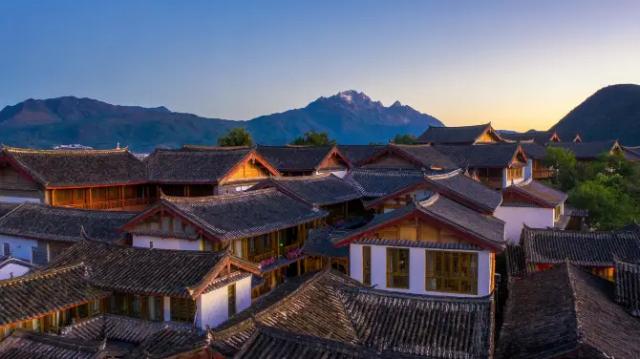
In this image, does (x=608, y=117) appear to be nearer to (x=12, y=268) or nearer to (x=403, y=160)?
(x=403, y=160)

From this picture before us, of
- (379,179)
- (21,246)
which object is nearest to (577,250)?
(379,179)

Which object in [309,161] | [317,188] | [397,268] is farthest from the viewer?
[309,161]

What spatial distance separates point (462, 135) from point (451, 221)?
44406mm

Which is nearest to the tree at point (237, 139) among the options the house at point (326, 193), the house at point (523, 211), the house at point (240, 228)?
the house at point (326, 193)

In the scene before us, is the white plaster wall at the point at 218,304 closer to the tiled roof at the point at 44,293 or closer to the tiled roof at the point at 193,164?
the tiled roof at the point at 44,293

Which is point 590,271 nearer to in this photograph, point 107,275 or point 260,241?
point 260,241

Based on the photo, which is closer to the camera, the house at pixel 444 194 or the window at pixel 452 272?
the window at pixel 452 272

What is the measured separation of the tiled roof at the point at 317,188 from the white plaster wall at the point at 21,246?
13.2 meters

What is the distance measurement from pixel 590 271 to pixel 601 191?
1654 centimetres

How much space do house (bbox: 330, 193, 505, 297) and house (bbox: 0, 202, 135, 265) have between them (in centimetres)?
1244

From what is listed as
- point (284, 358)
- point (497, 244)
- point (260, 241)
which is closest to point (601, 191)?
point (497, 244)

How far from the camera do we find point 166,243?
77.7ft

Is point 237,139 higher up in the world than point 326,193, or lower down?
higher up

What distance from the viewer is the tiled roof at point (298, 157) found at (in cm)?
4619
